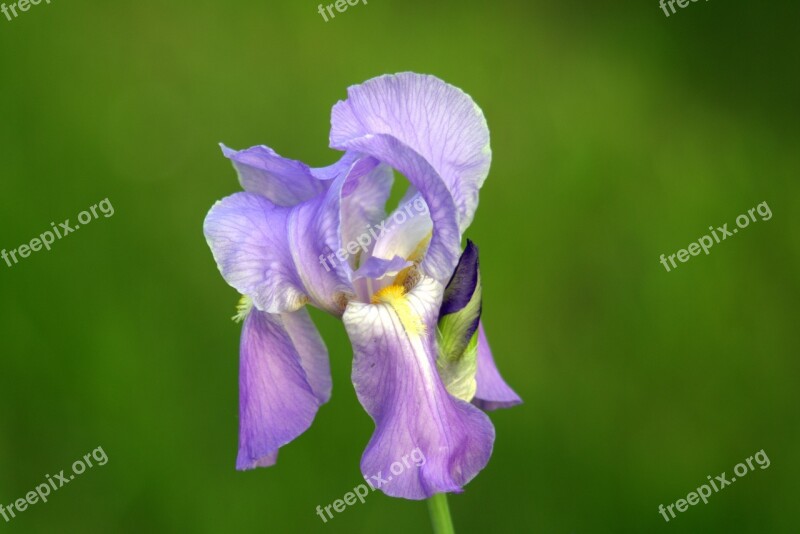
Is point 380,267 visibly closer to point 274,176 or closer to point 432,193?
point 432,193

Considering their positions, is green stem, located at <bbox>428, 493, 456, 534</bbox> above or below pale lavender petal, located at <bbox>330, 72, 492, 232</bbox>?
below

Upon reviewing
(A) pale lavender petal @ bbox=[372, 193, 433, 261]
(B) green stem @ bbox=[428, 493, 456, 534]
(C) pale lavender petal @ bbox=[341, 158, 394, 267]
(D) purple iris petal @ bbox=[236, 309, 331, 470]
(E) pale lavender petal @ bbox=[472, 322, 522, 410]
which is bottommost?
(B) green stem @ bbox=[428, 493, 456, 534]

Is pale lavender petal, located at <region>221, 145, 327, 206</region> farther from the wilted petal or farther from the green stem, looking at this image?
the green stem

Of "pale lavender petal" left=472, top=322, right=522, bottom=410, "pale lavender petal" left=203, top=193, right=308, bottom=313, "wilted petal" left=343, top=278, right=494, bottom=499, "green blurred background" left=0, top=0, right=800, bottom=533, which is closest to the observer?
"wilted petal" left=343, top=278, right=494, bottom=499

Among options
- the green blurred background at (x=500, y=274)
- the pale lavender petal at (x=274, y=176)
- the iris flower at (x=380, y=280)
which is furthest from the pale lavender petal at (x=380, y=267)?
the green blurred background at (x=500, y=274)

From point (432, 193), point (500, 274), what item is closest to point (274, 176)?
point (432, 193)

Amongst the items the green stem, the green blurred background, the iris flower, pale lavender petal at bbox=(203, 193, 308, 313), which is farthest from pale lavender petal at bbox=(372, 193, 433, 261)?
the green blurred background

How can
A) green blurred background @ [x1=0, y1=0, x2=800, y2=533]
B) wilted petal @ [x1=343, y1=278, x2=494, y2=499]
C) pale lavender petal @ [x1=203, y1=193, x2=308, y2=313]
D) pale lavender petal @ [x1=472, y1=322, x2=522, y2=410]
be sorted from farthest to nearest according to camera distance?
green blurred background @ [x1=0, y1=0, x2=800, y2=533] < pale lavender petal @ [x1=472, y1=322, x2=522, y2=410] < pale lavender petal @ [x1=203, y1=193, x2=308, y2=313] < wilted petal @ [x1=343, y1=278, x2=494, y2=499]

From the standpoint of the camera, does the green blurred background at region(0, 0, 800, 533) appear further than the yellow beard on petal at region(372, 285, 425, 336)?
Yes
